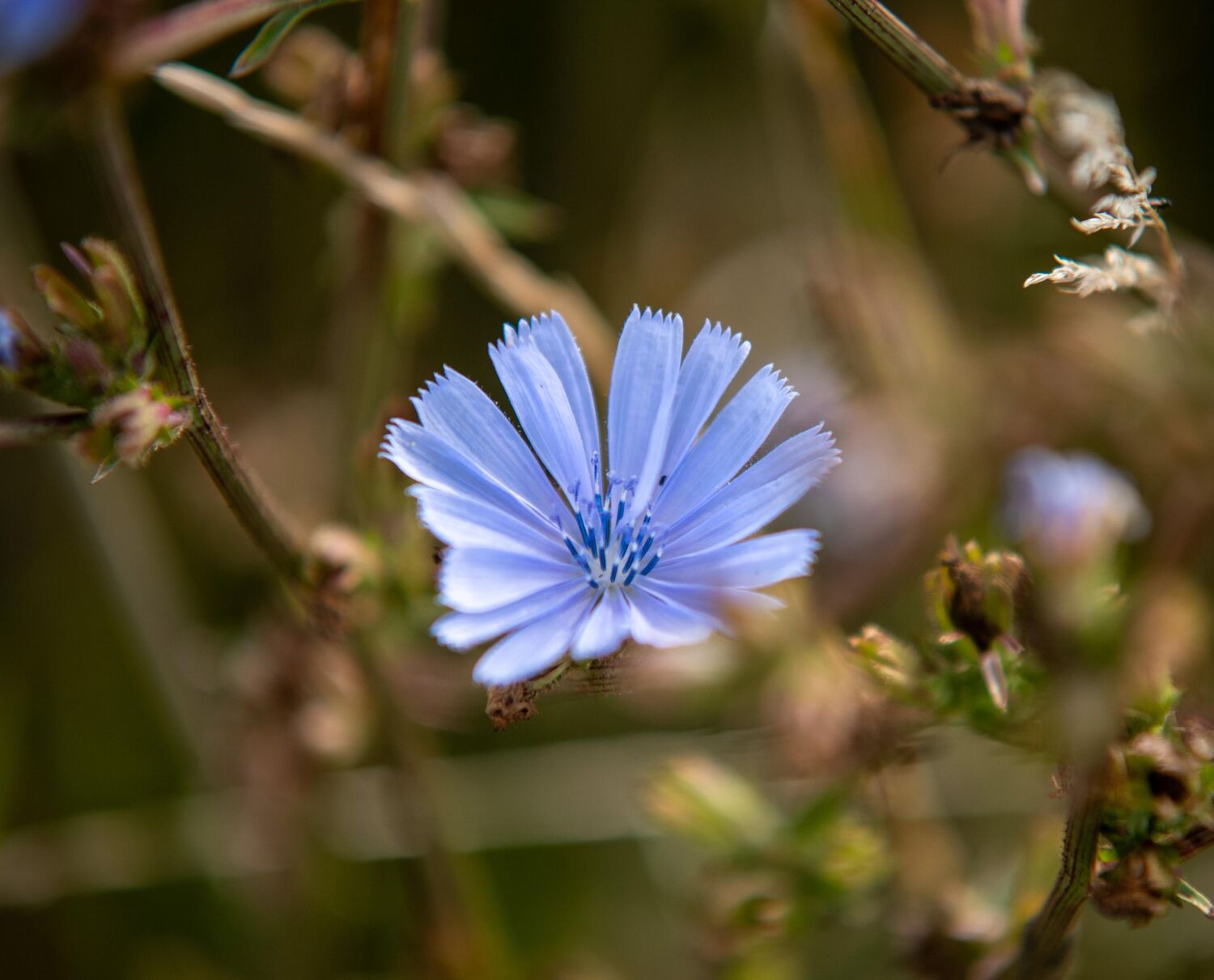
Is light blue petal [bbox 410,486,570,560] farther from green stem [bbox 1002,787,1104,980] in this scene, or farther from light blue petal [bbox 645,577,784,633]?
green stem [bbox 1002,787,1104,980]

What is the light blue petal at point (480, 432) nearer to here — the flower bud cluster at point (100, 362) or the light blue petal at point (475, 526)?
the light blue petal at point (475, 526)

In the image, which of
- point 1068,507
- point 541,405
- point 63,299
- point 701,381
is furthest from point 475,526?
point 1068,507

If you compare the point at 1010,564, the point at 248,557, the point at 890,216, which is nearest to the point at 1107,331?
the point at 890,216

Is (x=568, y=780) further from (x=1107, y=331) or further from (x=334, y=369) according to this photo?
(x=1107, y=331)

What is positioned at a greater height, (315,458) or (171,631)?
(315,458)

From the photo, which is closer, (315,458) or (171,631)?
(171,631)

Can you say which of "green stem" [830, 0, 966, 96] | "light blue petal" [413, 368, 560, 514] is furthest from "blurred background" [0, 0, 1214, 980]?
"green stem" [830, 0, 966, 96]
